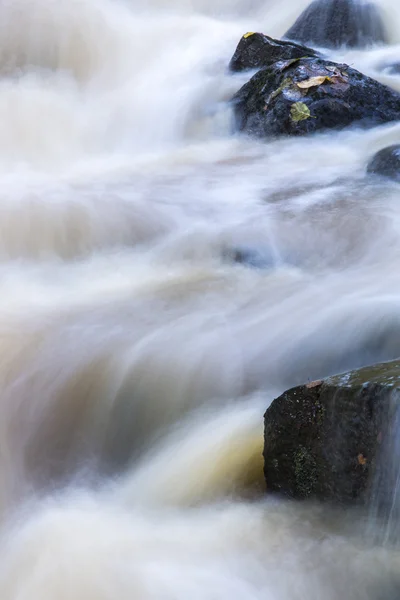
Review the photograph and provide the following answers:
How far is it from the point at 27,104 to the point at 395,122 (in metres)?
4.65

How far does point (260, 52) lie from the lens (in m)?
8.27

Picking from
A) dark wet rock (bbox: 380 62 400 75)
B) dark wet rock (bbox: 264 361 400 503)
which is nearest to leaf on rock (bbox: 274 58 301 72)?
dark wet rock (bbox: 380 62 400 75)

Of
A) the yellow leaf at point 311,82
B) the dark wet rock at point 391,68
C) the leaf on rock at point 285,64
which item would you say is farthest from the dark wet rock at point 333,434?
the dark wet rock at point 391,68

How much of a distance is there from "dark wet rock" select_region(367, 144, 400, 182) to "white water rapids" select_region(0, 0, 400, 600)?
0.14 m

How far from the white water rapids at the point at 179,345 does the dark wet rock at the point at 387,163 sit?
5.5 inches

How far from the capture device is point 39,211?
4941mm

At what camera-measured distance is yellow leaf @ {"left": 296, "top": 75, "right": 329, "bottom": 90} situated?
6590mm

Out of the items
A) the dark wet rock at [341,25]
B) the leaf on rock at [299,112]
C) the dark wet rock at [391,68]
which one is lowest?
the leaf on rock at [299,112]

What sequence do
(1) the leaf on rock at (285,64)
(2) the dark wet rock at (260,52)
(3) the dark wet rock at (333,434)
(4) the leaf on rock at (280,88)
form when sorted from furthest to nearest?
(2) the dark wet rock at (260,52)
(1) the leaf on rock at (285,64)
(4) the leaf on rock at (280,88)
(3) the dark wet rock at (333,434)

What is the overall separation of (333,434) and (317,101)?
5.13 metres

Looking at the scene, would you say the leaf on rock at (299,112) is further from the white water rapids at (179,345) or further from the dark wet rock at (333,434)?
the dark wet rock at (333,434)

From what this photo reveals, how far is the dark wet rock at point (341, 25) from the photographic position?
9.15m

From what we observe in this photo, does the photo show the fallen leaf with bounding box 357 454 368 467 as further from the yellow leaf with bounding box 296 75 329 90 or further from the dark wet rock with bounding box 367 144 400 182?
the yellow leaf with bounding box 296 75 329 90

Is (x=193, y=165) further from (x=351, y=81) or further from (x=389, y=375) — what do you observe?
(x=389, y=375)
